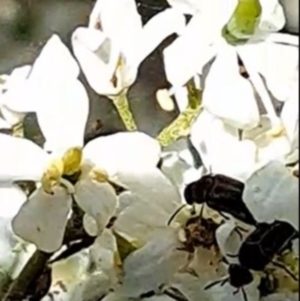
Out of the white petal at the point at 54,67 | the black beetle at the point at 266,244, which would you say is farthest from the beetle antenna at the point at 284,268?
the white petal at the point at 54,67

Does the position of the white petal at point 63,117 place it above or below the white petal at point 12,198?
above

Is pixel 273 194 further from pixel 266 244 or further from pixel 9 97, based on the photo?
pixel 9 97

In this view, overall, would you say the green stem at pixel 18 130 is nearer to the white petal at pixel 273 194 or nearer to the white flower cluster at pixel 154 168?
the white flower cluster at pixel 154 168

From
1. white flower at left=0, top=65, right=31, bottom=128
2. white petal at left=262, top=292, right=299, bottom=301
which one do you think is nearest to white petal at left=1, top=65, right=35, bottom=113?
white flower at left=0, top=65, right=31, bottom=128

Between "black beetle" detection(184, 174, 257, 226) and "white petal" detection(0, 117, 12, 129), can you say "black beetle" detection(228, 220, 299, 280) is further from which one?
"white petal" detection(0, 117, 12, 129)

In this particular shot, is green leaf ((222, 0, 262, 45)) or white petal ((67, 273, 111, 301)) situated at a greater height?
green leaf ((222, 0, 262, 45))

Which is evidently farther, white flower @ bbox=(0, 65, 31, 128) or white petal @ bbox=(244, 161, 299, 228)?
white flower @ bbox=(0, 65, 31, 128)
